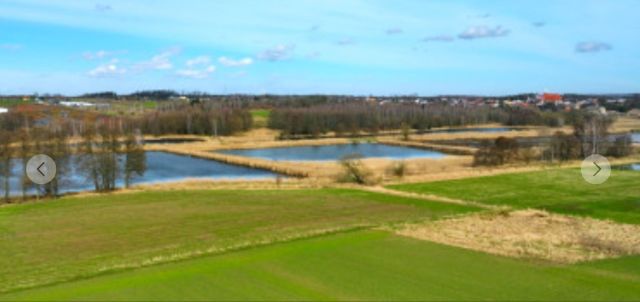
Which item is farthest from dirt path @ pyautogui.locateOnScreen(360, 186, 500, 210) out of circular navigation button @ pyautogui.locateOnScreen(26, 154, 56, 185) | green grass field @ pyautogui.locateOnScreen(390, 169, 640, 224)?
circular navigation button @ pyautogui.locateOnScreen(26, 154, 56, 185)

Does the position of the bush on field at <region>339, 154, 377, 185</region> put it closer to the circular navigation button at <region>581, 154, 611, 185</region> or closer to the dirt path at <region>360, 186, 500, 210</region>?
the dirt path at <region>360, 186, 500, 210</region>

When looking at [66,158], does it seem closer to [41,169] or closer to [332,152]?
[41,169]

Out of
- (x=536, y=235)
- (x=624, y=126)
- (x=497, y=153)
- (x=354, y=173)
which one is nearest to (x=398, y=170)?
(x=354, y=173)

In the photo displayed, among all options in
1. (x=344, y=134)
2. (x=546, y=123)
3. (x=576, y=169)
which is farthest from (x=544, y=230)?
(x=546, y=123)

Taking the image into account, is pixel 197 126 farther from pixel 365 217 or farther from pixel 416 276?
pixel 416 276

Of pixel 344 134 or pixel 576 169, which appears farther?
pixel 344 134

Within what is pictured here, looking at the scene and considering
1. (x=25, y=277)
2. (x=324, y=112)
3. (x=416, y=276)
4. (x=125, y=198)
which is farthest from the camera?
(x=324, y=112)

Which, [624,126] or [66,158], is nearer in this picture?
[66,158]
